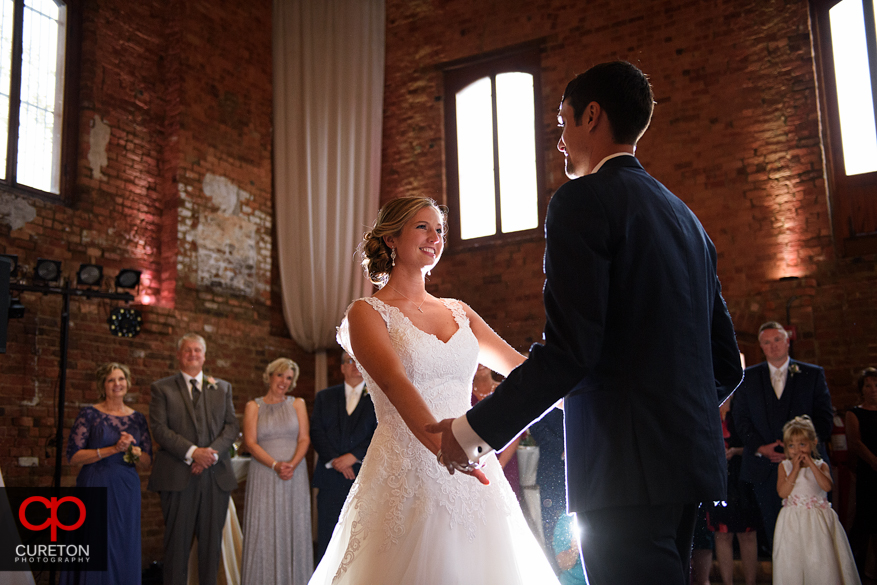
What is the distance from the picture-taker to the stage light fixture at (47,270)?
6562 mm

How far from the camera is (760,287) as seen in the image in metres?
7.54

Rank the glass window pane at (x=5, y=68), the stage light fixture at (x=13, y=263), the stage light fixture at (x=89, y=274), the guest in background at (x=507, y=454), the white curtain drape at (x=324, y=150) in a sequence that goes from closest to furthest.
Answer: the guest in background at (x=507, y=454)
the stage light fixture at (x=13, y=263)
the stage light fixture at (x=89, y=274)
the glass window pane at (x=5, y=68)
the white curtain drape at (x=324, y=150)

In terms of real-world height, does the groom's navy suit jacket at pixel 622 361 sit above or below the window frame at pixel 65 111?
below

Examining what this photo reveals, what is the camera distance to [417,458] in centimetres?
244

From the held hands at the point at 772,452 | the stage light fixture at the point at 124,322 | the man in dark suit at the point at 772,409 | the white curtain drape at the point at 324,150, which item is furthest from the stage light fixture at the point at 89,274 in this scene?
the held hands at the point at 772,452

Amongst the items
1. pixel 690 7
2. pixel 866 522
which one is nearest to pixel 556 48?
pixel 690 7

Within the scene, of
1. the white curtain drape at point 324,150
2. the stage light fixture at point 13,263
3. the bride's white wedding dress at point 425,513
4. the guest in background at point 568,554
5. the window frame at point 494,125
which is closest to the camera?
the bride's white wedding dress at point 425,513

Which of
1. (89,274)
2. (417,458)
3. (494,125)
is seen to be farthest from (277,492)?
(494,125)

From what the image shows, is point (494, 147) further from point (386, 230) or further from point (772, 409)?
point (386, 230)

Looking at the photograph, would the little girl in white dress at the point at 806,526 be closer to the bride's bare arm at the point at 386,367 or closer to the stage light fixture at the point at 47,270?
the bride's bare arm at the point at 386,367

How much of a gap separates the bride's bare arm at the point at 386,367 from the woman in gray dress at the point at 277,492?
11.9 feet

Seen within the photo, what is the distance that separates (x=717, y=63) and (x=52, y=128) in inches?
255

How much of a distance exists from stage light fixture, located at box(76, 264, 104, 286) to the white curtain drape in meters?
2.52

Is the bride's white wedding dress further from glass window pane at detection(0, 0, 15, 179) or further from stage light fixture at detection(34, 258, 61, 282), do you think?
glass window pane at detection(0, 0, 15, 179)
